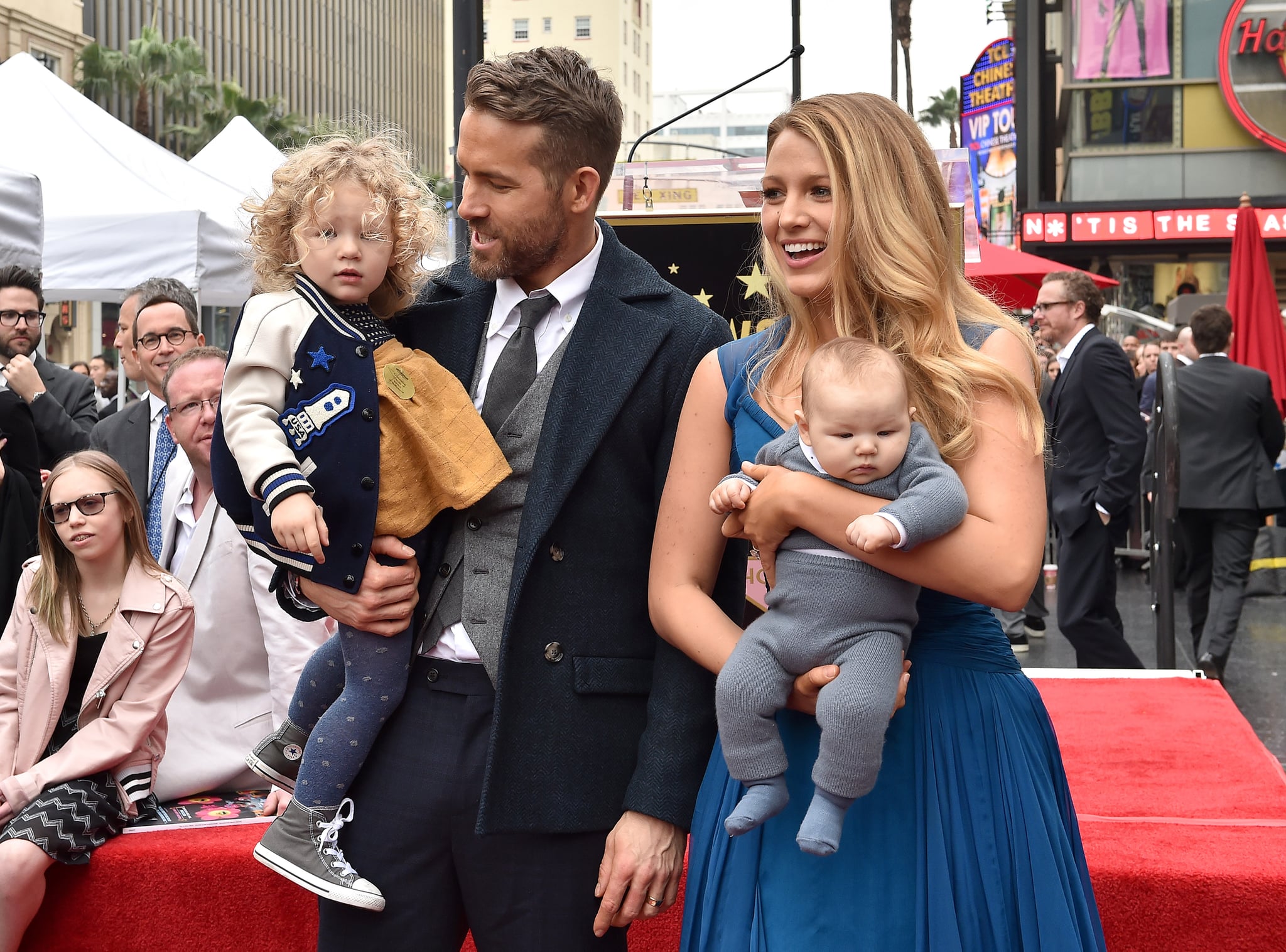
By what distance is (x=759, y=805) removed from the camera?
189cm

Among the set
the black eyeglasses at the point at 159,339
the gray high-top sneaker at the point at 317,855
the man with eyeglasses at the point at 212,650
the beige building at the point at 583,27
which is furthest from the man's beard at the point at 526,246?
the beige building at the point at 583,27

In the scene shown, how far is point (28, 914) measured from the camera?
133 inches

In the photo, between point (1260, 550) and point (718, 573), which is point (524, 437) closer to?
point (718, 573)

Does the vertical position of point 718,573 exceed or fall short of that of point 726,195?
it falls short

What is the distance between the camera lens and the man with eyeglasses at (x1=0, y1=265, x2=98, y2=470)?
5.32 m

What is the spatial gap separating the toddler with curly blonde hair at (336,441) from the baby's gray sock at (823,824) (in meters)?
0.75

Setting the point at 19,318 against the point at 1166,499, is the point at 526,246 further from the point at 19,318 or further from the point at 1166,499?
the point at 1166,499

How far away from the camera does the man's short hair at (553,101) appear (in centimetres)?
214

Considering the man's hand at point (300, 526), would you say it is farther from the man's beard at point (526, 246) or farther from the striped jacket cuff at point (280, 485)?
the man's beard at point (526, 246)

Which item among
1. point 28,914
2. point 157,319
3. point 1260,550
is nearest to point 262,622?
point 28,914

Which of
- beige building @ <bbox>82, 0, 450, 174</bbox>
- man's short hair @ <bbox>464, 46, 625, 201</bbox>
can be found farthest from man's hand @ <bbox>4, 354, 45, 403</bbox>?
beige building @ <bbox>82, 0, 450, 174</bbox>

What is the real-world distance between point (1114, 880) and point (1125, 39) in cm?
2348

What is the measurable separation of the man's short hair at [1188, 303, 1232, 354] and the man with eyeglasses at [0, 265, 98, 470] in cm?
717

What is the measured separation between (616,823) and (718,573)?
0.46 m
